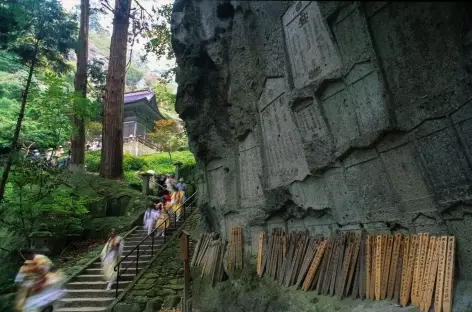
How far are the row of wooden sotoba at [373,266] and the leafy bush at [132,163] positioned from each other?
19.5 metres

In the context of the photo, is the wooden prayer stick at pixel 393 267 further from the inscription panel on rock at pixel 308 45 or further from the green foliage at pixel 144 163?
the green foliage at pixel 144 163

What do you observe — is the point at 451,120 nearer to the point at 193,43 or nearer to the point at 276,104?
the point at 276,104

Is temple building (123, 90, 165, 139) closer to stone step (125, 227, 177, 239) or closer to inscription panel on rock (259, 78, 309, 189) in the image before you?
stone step (125, 227, 177, 239)

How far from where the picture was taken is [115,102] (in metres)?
15.6

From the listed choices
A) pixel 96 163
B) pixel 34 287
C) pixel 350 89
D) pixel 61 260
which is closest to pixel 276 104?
pixel 350 89

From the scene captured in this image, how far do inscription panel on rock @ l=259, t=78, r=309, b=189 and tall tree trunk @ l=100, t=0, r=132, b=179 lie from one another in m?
11.0

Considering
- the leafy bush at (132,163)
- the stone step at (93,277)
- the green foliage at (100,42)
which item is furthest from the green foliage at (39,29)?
the green foliage at (100,42)

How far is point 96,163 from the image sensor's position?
21703 mm

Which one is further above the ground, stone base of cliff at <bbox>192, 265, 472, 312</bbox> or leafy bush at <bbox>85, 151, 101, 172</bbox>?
→ leafy bush at <bbox>85, 151, 101, 172</bbox>

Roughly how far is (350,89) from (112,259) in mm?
7537

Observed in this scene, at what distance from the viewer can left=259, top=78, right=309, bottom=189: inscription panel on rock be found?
5.72 metres

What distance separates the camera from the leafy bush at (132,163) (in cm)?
2321

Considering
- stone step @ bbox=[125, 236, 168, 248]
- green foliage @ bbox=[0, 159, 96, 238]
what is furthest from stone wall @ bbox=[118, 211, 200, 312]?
green foliage @ bbox=[0, 159, 96, 238]

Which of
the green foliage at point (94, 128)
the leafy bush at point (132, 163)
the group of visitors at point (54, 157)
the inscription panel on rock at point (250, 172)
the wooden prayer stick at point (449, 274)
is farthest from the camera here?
the green foliage at point (94, 128)
